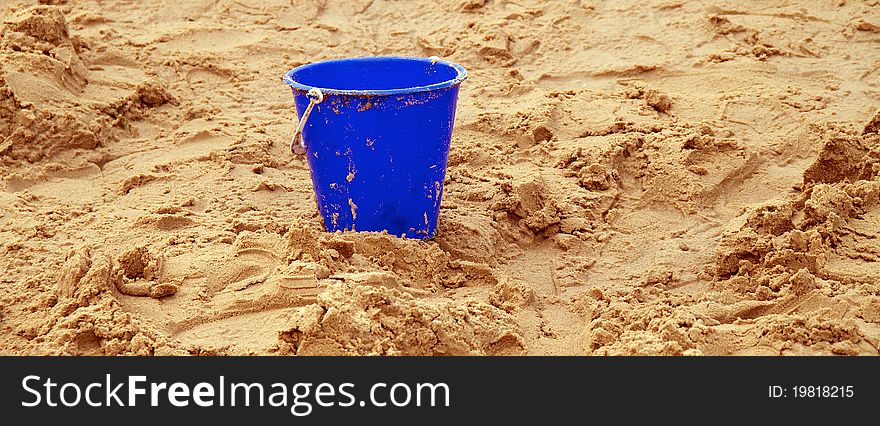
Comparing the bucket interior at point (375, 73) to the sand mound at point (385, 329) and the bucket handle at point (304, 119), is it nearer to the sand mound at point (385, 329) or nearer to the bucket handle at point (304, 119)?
the bucket handle at point (304, 119)

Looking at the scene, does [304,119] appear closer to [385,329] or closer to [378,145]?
[378,145]

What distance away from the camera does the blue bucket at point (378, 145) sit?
2.72 meters

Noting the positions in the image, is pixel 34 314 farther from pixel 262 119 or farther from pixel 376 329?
pixel 262 119

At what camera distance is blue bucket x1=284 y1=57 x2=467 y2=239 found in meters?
2.72

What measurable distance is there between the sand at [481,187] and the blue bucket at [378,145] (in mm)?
153

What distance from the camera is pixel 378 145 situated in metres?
2.78

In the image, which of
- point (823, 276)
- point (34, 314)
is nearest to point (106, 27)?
point (34, 314)

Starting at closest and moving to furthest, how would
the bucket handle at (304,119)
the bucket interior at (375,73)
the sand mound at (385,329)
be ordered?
1. the sand mound at (385,329)
2. the bucket handle at (304,119)
3. the bucket interior at (375,73)

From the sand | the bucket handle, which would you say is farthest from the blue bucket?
the sand

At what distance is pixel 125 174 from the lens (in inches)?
143

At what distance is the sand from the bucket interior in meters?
0.51

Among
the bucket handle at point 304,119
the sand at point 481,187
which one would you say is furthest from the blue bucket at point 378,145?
the sand at point 481,187

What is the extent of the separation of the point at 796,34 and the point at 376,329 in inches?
139

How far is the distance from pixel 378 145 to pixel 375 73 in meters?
0.51
